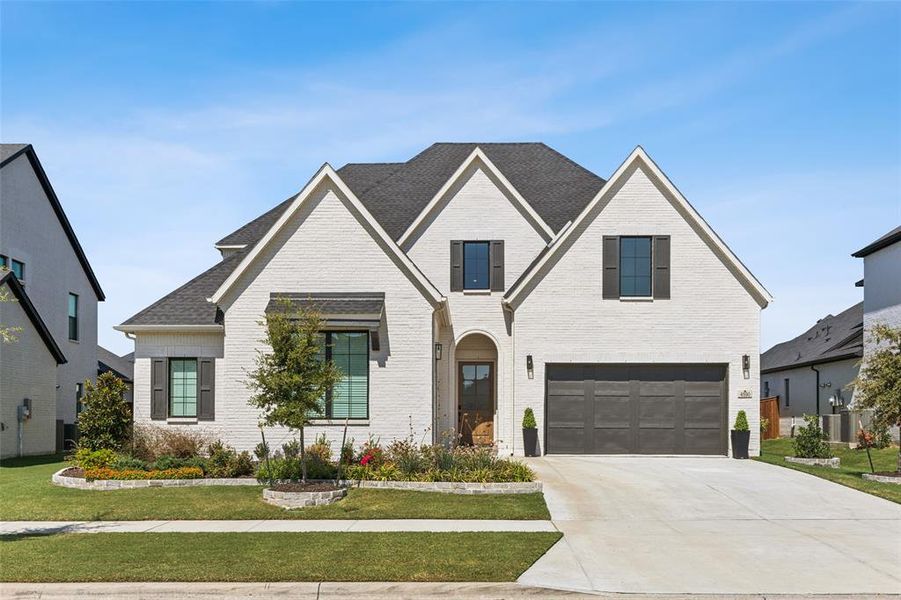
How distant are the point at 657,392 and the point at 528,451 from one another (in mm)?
4226

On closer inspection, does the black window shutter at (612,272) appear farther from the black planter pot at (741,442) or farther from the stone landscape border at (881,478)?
the stone landscape border at (881,478)

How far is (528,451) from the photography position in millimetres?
22609

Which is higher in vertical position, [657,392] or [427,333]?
[427,333]

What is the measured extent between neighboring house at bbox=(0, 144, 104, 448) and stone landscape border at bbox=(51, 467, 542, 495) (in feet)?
34.6

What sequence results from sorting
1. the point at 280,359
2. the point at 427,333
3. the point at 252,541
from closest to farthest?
the point at 252,541 < the point at 280,359 < the point at 427,333

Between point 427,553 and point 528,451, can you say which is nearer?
point 427,553

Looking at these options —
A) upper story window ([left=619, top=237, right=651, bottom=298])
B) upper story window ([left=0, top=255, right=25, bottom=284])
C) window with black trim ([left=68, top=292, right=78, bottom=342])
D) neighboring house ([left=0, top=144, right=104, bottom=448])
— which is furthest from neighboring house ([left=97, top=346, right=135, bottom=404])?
upper story window ([left=619, top=237, right=651, bottom=298])

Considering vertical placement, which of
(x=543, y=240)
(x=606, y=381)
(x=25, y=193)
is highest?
(x=25, y=193)

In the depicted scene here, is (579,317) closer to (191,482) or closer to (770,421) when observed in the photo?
(191,482)

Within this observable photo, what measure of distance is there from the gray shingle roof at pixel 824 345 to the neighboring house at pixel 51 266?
3044 centimetres

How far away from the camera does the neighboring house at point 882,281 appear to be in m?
28.0

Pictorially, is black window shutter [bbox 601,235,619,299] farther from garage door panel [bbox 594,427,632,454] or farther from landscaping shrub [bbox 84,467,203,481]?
landscaping shrub [bbox 84,467,203,481]

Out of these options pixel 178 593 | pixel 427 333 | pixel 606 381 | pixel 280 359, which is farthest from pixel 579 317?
pixel 178 593

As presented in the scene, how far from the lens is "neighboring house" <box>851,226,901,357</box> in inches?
1101
